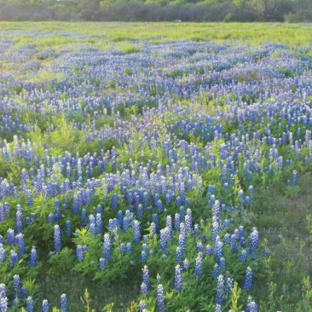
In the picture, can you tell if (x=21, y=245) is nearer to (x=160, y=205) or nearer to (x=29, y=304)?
(x=29, y=304)

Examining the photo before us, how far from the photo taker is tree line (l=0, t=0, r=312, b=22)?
198 ft

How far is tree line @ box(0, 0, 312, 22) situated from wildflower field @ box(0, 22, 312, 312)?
167 ft

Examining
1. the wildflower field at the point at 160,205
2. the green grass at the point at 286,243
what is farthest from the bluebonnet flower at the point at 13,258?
the green grass at the point at 286,243

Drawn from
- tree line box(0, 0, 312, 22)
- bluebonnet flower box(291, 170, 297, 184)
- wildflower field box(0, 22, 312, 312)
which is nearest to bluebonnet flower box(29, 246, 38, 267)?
wildflower field box(0, 22, 312, 312)

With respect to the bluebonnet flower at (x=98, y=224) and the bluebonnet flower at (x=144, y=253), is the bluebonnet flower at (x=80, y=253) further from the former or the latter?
the bluebonnet flower at (x=144, y=253)

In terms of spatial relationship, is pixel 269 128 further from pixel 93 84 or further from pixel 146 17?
pixel 146 17

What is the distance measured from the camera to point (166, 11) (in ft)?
224

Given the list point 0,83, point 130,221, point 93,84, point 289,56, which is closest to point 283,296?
point 130,221

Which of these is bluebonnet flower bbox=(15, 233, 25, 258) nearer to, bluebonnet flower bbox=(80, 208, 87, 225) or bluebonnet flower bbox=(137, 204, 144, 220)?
bluebonnet flower bbox=(80, 208, 87, 225)

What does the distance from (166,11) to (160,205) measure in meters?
66.4

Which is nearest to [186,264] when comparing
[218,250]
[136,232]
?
[218,250]

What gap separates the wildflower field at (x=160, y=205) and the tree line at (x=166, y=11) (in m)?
50.8

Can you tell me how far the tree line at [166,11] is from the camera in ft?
198

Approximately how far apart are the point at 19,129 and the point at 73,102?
6.32 ft
